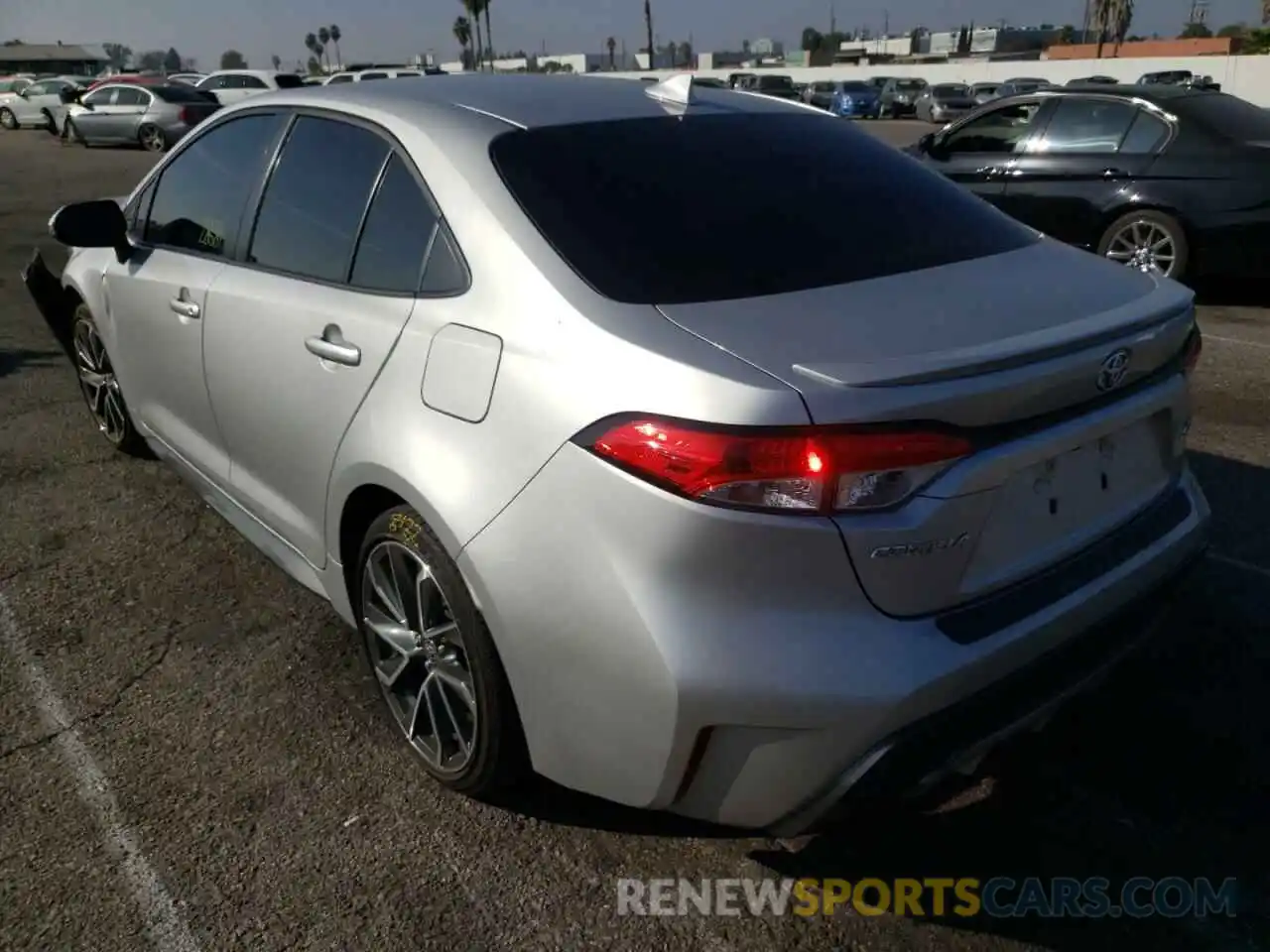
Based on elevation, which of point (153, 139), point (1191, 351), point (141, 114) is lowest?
point (153, 139)

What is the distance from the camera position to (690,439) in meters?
1.94

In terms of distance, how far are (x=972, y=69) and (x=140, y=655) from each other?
174 feet

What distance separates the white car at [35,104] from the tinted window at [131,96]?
7.24 meters

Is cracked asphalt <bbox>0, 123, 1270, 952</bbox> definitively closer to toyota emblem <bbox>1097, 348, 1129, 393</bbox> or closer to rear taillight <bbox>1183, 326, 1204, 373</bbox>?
rear taillight <bbox>1183, 326, 1204, 373</bbox>

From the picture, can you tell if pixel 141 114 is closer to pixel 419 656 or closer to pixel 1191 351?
pixel 419 656

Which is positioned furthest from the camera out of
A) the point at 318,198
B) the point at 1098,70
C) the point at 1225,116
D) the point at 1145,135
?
the point at 1098,70

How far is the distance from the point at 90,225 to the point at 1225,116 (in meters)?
7.53

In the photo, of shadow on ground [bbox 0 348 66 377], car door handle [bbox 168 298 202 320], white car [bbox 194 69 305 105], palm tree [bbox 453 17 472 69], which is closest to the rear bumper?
car door handle [bbox 168 298 202 320]

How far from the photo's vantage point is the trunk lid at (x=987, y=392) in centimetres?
196

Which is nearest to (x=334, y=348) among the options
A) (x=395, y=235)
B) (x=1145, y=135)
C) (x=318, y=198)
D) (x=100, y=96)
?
(x=395, y=235)

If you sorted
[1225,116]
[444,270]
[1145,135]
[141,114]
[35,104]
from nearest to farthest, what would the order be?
[444,270] < [1225,116] < [1145,135] < [141,114] < [35,104]

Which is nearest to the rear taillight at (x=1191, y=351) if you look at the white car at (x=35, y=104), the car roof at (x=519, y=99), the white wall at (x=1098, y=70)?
the car roof at (x=519, y=99)

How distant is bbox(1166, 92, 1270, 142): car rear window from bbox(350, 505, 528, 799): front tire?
7315 mm

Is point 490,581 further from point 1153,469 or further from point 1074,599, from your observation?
point 1153,469
